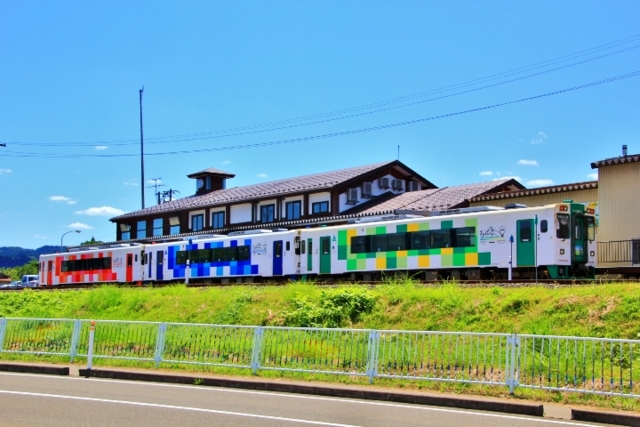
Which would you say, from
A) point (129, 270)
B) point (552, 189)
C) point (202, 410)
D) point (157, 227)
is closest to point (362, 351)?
point (202, 410)

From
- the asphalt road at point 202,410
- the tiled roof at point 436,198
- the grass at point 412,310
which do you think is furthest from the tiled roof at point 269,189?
the asphalt road at point 202,410

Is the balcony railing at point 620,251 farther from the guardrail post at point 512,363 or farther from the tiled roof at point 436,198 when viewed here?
the guardrail post at point 512,363

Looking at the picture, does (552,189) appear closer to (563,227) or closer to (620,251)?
(620,251)

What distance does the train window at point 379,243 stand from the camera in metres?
26.6

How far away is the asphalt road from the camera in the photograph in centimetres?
902

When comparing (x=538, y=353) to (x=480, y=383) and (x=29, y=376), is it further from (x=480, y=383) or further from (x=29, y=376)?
(x=29, y=376)

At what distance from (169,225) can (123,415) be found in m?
44.1

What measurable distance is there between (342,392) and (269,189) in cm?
3562

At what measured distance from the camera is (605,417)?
9.32 meters

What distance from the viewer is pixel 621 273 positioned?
26.2m

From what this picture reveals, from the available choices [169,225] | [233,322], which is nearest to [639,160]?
[233,322]

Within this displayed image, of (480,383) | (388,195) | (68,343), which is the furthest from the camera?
(388,195)

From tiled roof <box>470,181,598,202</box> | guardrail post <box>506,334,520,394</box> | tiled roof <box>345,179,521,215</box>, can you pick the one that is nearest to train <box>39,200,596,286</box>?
tiled roof <box>470,181,598,202</box>

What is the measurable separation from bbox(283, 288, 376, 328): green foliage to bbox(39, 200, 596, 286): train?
264 inches
